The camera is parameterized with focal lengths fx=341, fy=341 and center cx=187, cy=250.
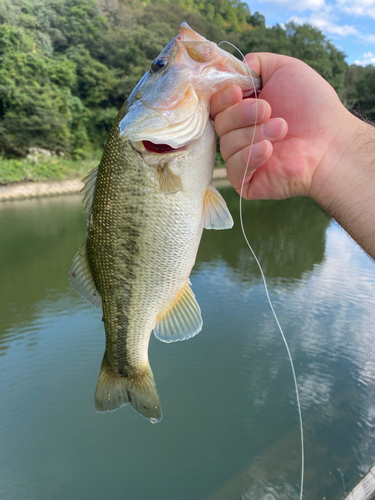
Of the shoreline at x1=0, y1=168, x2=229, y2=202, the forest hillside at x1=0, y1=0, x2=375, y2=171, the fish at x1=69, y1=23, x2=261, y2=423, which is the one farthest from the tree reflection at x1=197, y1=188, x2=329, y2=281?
the shoreline at x1=0, y1=168, x2=229, y2=202

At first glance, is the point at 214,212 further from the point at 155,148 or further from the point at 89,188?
the point at 89,188

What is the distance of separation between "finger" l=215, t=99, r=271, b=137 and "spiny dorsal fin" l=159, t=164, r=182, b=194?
1.03 feet

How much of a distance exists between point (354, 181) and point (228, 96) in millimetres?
697

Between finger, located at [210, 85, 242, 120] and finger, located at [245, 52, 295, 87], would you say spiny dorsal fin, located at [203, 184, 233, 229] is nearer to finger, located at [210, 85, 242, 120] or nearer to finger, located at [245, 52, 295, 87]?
finger, located at [210, 85, 242, 120]

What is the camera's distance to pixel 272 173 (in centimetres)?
166

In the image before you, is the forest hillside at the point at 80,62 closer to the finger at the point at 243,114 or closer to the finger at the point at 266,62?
the finger at the point at 266,62

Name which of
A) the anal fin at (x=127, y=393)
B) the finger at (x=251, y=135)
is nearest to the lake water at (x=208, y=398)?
the anal fin at (x=127, y=393)

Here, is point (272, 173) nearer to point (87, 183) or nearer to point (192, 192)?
point (192, 192)

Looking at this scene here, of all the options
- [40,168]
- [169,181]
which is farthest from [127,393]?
[40,168]

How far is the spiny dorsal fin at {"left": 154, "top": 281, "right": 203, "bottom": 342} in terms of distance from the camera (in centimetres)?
175

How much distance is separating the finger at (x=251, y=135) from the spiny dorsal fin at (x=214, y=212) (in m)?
0.21

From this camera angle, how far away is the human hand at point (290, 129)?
1460 millimetres

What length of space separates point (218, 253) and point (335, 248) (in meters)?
4.76

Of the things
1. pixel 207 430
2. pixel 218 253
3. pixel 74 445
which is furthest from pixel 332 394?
pixel 218 253
